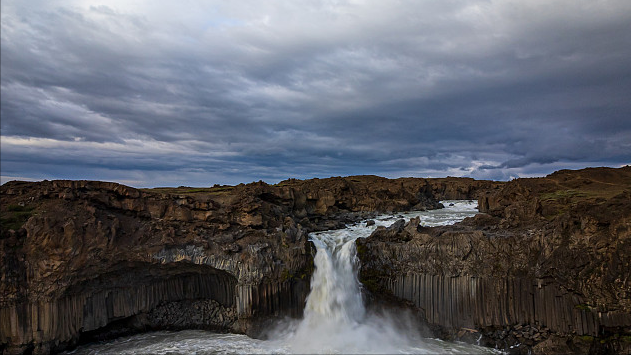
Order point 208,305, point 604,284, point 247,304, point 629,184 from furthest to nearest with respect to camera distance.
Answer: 1. point 629,184
2. point 208,305
3. point 247,304
4. point 604,284

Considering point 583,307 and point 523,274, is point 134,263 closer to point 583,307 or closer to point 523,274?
point 523,274

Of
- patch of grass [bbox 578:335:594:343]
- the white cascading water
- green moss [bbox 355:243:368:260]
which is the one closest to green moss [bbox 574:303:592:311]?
patch of grass [bbox 578:335:594:343]

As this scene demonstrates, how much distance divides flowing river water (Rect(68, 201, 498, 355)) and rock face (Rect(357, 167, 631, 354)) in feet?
3.83

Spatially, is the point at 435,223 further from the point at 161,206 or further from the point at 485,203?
the point at 161,206

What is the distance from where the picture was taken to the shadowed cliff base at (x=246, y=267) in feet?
61.5

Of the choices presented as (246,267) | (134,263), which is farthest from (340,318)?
(134,263)

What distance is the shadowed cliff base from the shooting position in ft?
61.5

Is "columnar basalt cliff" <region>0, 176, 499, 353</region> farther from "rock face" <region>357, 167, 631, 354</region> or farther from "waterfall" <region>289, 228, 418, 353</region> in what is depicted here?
"rock face" <region>357, 167, 631, 354</region>

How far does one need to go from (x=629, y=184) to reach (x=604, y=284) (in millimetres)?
22273

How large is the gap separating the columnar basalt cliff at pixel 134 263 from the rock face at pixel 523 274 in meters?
6.55

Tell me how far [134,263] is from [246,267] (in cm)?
655

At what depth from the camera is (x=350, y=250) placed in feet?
79.1

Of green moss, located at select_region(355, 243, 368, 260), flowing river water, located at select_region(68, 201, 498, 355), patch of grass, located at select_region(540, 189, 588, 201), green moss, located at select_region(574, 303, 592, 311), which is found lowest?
flowing river water, located at select_region(68, 201, 498, 355)

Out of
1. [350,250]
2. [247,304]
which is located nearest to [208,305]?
[247,304]
